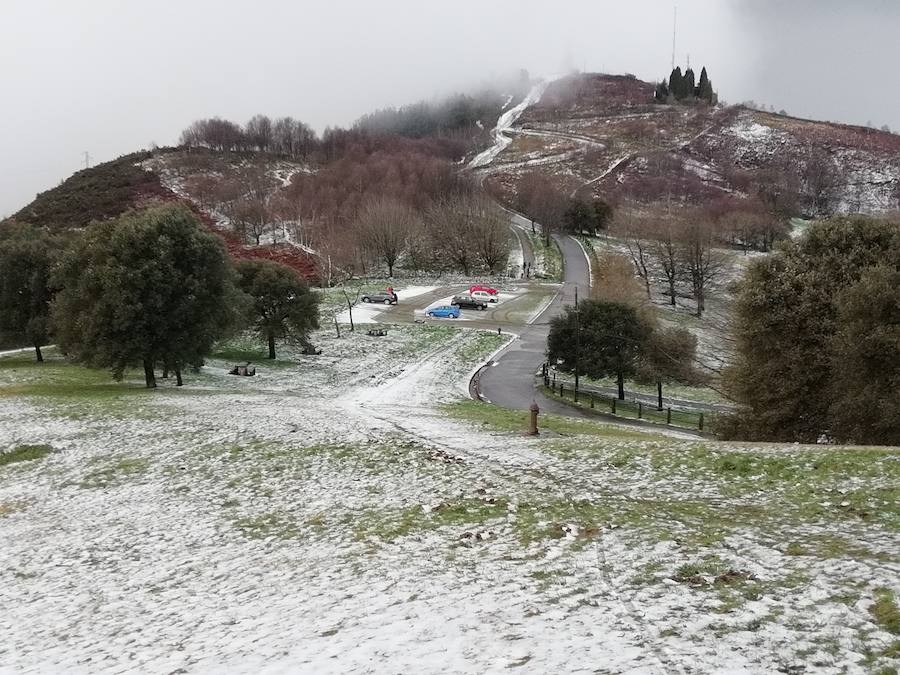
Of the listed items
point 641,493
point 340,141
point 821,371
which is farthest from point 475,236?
point 340,141

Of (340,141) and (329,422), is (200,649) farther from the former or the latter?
(340,141)

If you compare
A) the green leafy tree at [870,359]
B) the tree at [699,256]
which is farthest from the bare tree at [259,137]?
the green leafy tree at [870,359]

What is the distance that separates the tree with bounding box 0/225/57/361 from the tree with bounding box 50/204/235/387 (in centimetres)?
1171

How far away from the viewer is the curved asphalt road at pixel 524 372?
118ft

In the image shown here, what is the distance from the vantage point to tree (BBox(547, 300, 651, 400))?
39.5m

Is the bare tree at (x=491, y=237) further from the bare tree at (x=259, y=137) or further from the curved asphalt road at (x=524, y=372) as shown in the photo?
the bare tree at (x=259, y=137)

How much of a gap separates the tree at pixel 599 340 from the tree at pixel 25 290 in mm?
35729

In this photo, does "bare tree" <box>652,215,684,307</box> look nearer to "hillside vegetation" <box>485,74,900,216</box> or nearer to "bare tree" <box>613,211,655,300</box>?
"bare tree" <box>613,211,655,300</box>

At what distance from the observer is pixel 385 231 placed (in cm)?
8544

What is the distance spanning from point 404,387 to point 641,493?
25192mm

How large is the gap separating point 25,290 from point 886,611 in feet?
163

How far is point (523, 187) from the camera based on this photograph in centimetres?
12875

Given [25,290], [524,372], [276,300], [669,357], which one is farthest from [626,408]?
[25,290]

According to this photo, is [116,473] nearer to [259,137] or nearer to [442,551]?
[442,551]
